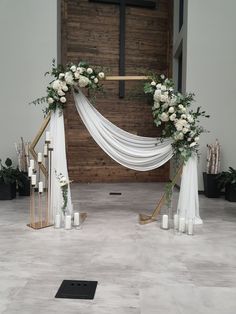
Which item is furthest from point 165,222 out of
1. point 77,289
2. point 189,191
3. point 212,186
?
point 212,186

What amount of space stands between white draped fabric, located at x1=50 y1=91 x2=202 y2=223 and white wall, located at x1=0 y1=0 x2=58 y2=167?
2315mm

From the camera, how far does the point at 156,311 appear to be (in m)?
2.13

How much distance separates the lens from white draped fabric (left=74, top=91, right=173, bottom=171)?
434 cm

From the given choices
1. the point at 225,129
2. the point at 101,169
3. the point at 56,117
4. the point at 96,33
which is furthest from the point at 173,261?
the point at 96,33

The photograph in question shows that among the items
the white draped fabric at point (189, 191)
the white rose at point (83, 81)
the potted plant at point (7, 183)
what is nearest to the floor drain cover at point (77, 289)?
the white draped fabric at point (189, 191)

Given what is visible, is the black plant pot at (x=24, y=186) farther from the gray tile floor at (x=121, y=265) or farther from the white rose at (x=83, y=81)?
the white rose at (x=83, y=81)

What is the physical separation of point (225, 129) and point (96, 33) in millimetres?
3760

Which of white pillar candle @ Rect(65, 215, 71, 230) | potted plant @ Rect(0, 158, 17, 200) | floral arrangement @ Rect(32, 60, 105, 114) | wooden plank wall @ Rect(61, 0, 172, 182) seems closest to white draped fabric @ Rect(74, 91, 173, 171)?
floral arrangement @ Rect(32, 60, 105, 114)

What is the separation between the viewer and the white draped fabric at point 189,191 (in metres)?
4.27

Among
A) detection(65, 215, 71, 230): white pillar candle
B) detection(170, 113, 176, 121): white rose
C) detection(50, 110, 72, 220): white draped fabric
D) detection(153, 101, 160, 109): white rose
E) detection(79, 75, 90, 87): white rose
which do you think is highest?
detection(79, 75, 90, 87): white rose

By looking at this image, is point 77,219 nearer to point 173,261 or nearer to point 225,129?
point 173,261

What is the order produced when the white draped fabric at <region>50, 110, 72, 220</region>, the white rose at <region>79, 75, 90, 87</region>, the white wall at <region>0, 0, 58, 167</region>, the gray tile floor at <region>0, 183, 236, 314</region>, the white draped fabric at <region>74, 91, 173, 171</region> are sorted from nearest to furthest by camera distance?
1. the gray tile floor at <region>0, 183, 236, 314</region>
2. the white rose at <region>79, 75, 90, 87</region>
3. the white draped fabric at <region>50, 110, 72, 220</region>
4. the white draped fabric at <region>74, 91, 173, 171</region>
5. the white wall at <region>0, 0, 58, 167</region>

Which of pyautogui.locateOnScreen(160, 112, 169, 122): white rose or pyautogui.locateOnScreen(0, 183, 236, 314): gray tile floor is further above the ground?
pyautogui.locateOnScreen(160, 112, 169, 122): white rose

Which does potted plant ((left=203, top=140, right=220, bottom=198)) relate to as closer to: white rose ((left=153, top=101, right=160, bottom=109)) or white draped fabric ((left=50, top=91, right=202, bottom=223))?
white draped fabric ((left=50, top=91, right=202, bottom=223))
